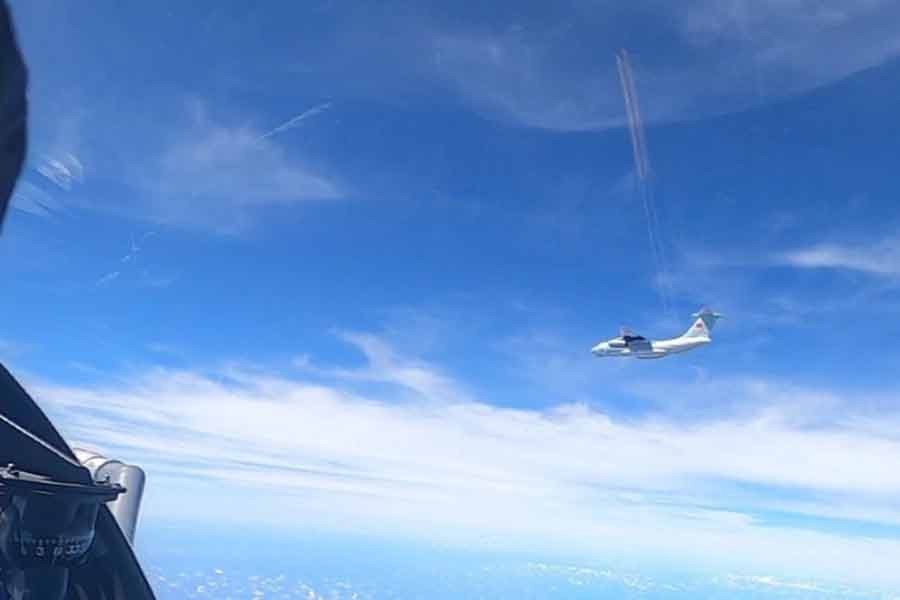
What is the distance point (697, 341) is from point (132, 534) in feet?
170

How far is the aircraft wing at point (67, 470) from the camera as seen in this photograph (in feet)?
22.2

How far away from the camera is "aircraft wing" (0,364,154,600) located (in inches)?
266

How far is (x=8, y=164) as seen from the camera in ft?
10.3

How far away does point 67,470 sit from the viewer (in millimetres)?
6922

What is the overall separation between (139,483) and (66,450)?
2.59 m

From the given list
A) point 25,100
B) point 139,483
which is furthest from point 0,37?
point 139,483

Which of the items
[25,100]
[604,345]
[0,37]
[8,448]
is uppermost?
[604,345]

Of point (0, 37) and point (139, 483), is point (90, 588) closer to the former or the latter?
point (139, 483)

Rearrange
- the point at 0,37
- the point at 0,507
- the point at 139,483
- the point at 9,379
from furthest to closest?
the point at 139,483
the point at 9,379
the point at 0,507
the point at 0,37

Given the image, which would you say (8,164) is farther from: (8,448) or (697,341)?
(697,341)

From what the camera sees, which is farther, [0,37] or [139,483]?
[139,483]

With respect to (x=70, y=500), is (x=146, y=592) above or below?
below

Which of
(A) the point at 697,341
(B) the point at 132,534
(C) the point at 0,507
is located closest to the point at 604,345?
(A) the point at 697,341

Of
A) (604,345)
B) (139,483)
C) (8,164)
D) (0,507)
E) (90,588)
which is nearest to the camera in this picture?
(8,164)
